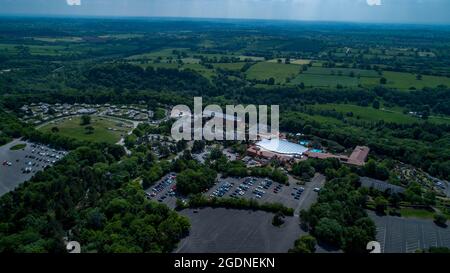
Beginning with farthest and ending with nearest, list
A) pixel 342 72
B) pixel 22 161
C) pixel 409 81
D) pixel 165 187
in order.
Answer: pixel 342 72 → pixel 409 81 → pixel 22 161 → pixel 165 187

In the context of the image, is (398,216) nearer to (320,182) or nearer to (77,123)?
(320,182)

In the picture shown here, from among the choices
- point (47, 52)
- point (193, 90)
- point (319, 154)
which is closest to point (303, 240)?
point (319, 154)

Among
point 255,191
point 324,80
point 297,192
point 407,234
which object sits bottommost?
point 407,234

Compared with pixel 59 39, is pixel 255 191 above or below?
below

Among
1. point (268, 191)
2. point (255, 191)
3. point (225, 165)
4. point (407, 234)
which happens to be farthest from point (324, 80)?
point (407, 234)

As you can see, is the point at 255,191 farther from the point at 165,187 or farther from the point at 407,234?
the point at 407,234

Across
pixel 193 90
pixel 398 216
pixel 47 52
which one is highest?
pixel 47 52
